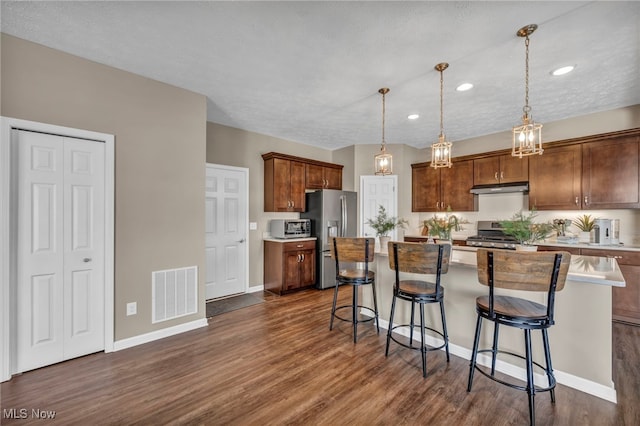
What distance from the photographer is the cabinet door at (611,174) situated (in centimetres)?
351

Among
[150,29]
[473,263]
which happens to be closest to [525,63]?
[473,263]

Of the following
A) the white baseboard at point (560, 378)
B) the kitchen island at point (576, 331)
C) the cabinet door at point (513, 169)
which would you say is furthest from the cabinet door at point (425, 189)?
the white baseboard at point (560, 378)

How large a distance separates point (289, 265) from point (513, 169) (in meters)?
4.07

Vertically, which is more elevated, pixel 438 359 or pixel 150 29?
pixel 150 29

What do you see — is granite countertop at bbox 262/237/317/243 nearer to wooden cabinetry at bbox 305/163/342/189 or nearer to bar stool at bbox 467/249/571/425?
wooden cabinetry at bbox 305/163/342/189

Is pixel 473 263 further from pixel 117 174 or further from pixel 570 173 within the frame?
pixel 117 174

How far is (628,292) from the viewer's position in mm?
3322

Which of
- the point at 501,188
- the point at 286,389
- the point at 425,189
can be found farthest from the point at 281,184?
the point at 501,188

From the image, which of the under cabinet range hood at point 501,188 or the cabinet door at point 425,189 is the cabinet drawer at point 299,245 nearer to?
the cabinet door at point 425,189

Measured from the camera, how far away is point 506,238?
14.8 feet

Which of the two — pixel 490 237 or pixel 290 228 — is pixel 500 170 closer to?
pixel 490 237

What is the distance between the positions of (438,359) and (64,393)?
10.1ft

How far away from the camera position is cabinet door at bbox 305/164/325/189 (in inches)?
202

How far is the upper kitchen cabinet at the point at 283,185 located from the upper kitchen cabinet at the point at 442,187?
2.43m
